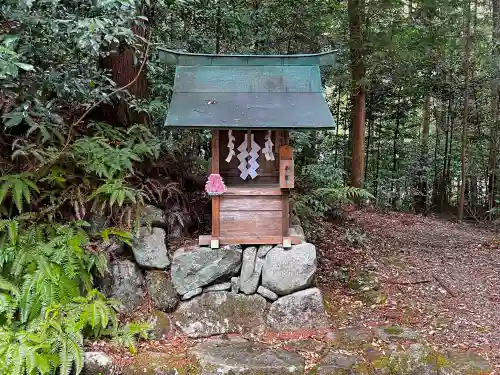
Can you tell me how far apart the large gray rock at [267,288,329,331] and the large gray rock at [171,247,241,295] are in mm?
652

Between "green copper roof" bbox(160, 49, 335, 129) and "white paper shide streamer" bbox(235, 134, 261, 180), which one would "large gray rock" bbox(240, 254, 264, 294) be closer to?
"white paper shide streamer" bbox(235, 134, 261, 180)

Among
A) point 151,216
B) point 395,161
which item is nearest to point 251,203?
point 151,216

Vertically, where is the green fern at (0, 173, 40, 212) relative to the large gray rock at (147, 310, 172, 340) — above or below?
above

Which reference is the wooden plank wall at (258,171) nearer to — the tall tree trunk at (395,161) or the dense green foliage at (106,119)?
the dense green foliage at (106,119)

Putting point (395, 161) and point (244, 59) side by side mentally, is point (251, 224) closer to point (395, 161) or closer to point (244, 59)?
point (244, 59)

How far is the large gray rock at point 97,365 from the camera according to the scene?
3.67 meters

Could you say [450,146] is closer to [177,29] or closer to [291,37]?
[291,37]

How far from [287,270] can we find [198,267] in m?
0.92

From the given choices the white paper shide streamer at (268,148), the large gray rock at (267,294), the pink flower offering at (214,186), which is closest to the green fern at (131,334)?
the large gray rock at (267,294)

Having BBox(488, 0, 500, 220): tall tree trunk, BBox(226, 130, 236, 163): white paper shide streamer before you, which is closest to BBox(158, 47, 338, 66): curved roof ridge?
BBox(226, 130, 236, 163): white paper shide streamer

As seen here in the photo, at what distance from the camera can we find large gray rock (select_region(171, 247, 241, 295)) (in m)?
4.46

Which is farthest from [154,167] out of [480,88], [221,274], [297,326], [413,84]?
[480,88]

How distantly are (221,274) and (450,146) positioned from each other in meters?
10.6

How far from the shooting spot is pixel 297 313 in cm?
442
